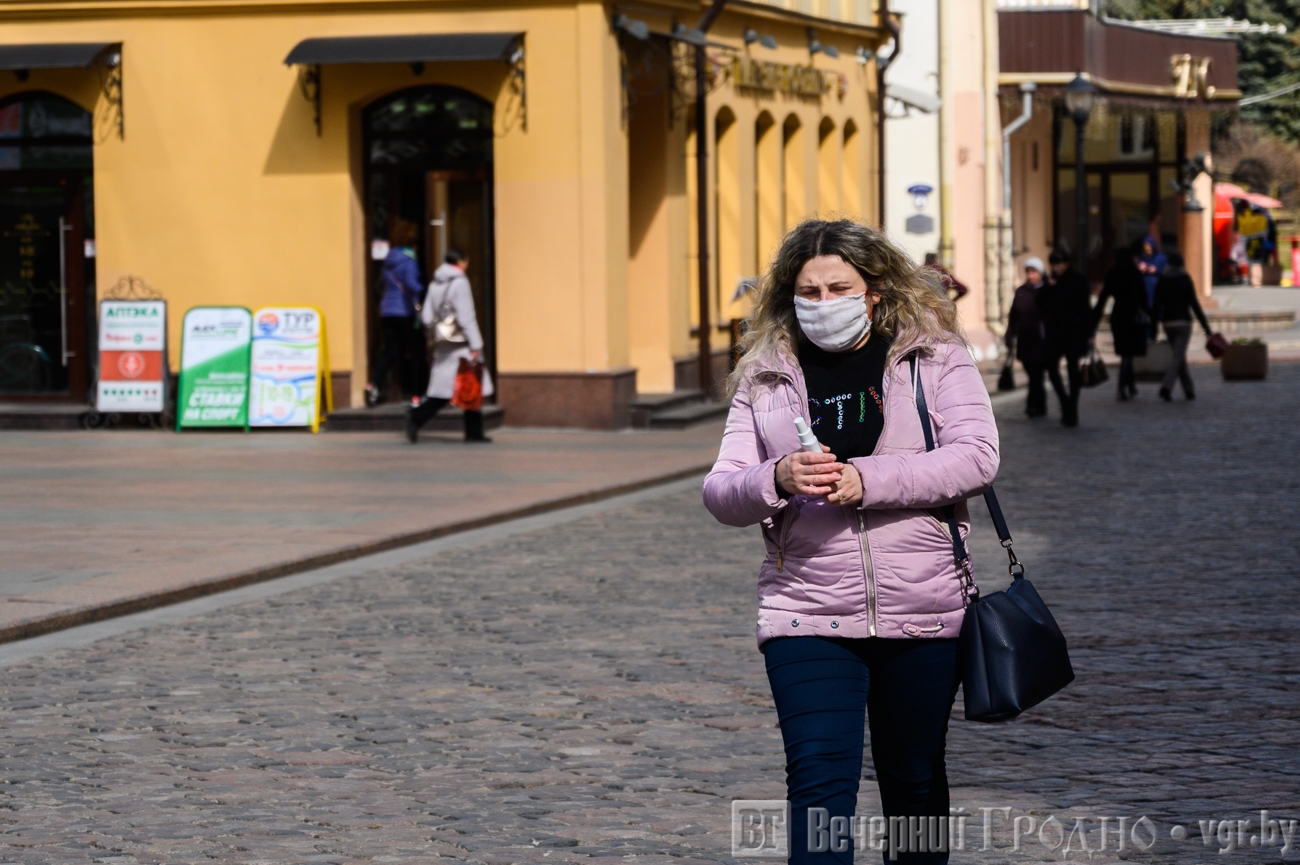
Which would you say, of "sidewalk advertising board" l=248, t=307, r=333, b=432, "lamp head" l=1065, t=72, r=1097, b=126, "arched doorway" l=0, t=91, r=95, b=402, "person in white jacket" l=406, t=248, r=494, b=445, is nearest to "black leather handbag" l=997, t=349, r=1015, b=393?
"lamp head" l=1065, t=72, r=1097, b=126

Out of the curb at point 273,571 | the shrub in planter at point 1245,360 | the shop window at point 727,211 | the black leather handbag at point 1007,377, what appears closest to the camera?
the curb at point 273,571

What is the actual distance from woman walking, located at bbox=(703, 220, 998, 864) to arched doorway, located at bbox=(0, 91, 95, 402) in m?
19.2

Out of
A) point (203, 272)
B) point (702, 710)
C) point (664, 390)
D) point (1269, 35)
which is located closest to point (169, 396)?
point (203, 272)

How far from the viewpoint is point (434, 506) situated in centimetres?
1434

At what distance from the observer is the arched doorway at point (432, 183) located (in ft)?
72.4

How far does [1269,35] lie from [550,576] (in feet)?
214

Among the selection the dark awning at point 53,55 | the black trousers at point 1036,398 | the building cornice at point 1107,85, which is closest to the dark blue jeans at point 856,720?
the black trousers at point 1036,398

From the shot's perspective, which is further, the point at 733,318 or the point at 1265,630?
the point at 733,318

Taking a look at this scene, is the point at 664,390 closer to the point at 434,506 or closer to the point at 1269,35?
the point at 434,506

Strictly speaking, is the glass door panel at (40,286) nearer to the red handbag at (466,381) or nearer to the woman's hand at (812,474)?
the red handbag at (466,381)

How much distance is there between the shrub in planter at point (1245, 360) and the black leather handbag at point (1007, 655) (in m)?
24.1

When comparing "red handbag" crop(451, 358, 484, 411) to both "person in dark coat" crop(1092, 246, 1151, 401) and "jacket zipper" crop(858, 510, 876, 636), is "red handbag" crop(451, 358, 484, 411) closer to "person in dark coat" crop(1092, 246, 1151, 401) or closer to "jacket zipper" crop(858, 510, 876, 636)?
"person in dark coat" crop(1092, 246, 1151, 401)

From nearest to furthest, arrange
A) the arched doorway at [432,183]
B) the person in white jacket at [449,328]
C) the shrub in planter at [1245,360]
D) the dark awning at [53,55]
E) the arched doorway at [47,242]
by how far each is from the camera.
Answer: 1. the person in white jacket at [449,328]
2. the dark awning at [53,55]
3. the arched doorway at [432,183]
4. the arched doorway at [47,242]
5. the shrub in planter at [1245,360]

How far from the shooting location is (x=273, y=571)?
11.4 metres
